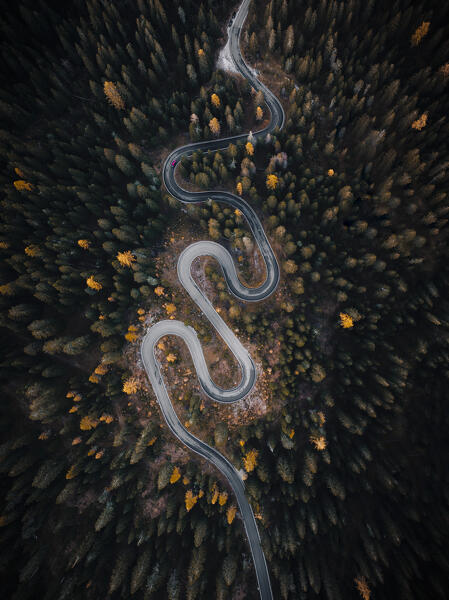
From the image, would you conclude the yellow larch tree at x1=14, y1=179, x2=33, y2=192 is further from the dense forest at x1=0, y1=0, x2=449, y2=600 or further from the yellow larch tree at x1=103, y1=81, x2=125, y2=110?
the yellow larch tree at x1=103, y1=81, x2=125, y2=110

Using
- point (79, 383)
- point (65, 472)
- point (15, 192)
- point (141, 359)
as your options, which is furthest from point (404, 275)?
point (15, 192)

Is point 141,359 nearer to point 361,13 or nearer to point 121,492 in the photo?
point 121,492

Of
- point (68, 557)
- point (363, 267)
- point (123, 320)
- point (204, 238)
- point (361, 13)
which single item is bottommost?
point (68, 557)

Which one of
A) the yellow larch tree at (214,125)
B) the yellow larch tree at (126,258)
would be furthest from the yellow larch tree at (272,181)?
the yellow larch tree at (126,258)

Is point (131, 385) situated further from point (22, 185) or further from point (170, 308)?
point (22, 185)

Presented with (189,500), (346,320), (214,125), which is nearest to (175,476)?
(189,500)
